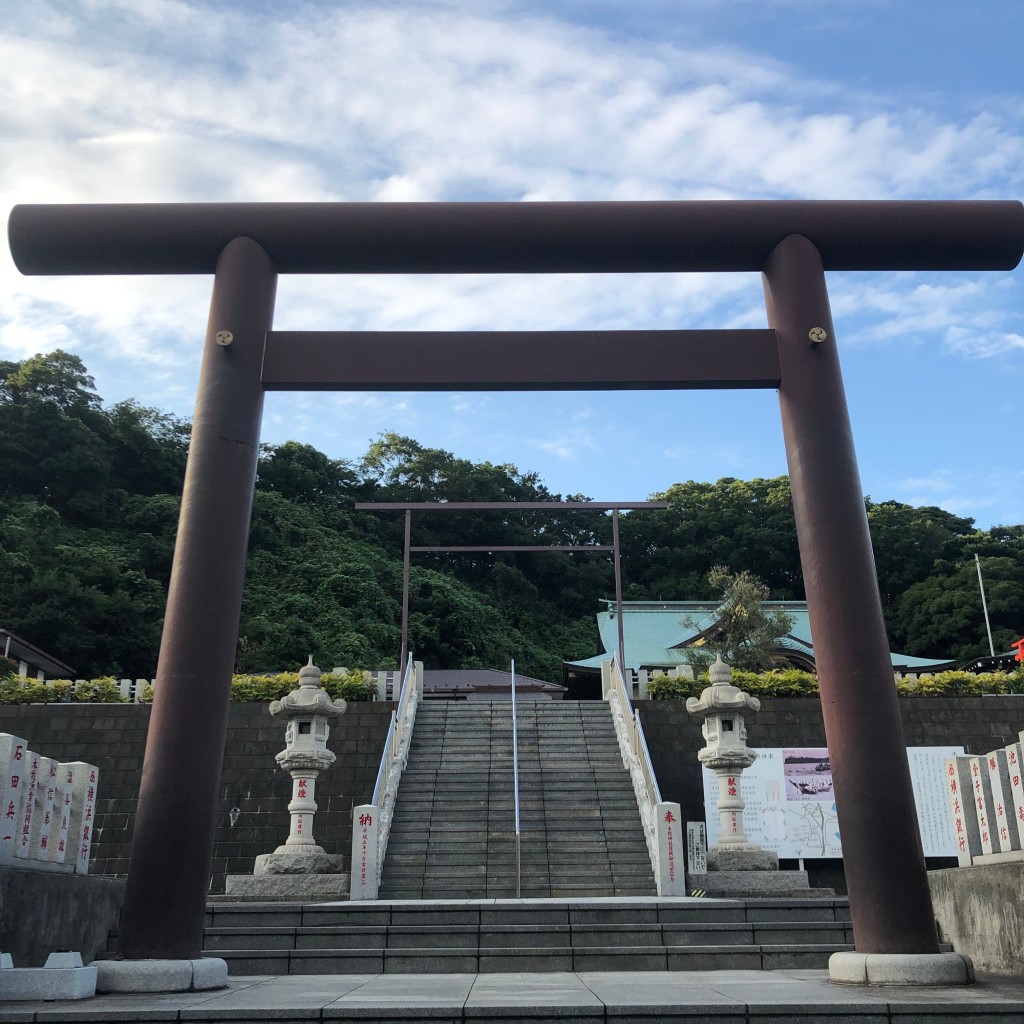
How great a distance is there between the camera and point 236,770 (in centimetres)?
1580

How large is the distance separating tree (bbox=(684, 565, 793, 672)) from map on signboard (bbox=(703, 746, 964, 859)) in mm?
7703

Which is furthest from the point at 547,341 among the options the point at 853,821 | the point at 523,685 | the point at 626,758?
the point at 523,685

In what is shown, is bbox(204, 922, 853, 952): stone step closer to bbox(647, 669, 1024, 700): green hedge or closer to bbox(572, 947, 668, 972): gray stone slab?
bbox(572, 947, 668, 972): gray stone slab

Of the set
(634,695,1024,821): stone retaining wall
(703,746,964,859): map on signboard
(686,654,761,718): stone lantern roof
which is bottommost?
(703,746,964,859): map on signboard

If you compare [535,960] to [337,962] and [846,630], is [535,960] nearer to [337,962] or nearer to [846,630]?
[337,962]

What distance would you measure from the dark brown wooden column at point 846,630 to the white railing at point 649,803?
583 cm

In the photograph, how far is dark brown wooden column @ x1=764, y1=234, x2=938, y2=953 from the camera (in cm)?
465

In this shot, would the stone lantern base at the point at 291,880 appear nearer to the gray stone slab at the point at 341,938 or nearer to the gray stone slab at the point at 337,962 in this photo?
the gray stone slab at the point at 341,938

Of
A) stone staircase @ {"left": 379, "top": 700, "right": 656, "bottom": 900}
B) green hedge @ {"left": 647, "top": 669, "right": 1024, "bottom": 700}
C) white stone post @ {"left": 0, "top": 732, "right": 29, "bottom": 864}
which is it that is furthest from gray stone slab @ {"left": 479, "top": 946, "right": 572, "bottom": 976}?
green hedge @ {"left": 647, "top": 669, "right": 1024, "bottom": 700}

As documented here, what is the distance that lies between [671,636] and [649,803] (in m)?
18.6

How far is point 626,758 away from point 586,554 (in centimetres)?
2789

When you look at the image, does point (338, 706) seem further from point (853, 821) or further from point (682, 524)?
point (682, 524)

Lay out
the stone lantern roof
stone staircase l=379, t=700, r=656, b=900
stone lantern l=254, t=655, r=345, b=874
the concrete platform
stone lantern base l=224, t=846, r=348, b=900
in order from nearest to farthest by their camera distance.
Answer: the concrete platform
stone lantern base l=224, t=846, r=348, b=900
stone lantern l=254, t=655, r=345, b=874
the stone lantern roof
stone staircase l=379, t=700, r=656, b=900

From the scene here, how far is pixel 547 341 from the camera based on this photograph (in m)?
5.81
